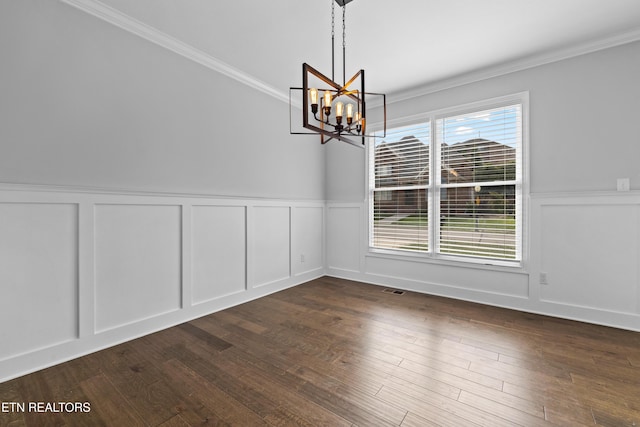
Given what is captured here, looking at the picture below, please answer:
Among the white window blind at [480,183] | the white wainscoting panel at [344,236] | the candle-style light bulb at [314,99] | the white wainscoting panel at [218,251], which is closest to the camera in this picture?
the candle-style light bulb at [314,99]

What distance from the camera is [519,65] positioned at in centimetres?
311

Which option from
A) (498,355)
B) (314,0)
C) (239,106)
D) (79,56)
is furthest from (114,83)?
(498,355)

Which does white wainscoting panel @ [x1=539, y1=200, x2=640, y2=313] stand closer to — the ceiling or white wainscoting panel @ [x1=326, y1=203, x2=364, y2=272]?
the ceiling

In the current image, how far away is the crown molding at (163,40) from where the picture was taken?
2227 millimetres

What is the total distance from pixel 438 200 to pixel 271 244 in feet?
7.59

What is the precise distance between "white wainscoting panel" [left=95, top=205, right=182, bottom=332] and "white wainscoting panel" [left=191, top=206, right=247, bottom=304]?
0.20 m

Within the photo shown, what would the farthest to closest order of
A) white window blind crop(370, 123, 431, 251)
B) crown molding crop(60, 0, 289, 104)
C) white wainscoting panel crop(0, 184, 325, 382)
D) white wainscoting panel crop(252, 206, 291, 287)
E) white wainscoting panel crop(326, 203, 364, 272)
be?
white wainscoting panel crop(326, 203, 364, 272)
white window blind crop(370, 123, 431, 251)
white wainscoting panel crop(252, 206, 291, 287)
crown molding crop(60, 0, 289, 104)
white wainscoting panel crop(0, 184, 325, 382)

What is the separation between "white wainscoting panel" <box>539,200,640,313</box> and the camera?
2.64 metres

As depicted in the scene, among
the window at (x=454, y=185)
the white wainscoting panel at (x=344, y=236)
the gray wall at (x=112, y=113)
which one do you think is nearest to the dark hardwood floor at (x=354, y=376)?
the window at (x=454, y=185)

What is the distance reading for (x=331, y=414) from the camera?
155 centimetres

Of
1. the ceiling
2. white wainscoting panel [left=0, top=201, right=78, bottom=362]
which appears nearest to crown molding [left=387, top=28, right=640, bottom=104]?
the ceiling

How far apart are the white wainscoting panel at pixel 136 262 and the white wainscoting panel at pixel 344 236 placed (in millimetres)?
2469

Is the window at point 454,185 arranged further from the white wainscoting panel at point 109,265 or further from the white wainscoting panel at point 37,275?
the white wainscoting panel at point 37,275

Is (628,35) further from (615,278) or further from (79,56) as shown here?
(79,56)
